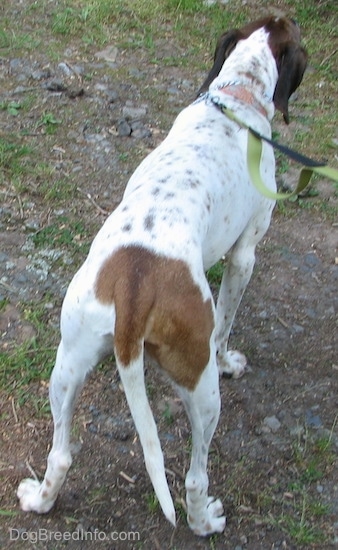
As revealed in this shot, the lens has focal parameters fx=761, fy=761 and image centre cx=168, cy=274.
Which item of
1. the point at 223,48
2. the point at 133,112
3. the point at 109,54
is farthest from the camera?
the point at 109,54

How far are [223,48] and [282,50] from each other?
12.1 inches

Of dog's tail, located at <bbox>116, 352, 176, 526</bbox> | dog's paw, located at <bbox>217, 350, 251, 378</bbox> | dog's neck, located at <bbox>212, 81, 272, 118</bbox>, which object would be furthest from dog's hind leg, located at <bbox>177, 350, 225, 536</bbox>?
dog's neck, located at <bbox>212, 81, 272, 118</bbox>

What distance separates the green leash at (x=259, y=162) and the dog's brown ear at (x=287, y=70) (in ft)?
1.50

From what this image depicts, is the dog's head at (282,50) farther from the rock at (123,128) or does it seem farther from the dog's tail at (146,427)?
the dog's tail at (146,427)

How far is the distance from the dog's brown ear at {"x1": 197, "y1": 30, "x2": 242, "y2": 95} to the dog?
0.32 meters

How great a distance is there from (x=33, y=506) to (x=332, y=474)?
1.34 metres

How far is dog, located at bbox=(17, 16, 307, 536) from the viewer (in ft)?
8.02

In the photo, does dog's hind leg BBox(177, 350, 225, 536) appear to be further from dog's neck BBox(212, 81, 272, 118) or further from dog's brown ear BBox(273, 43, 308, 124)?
dog's brown ear BBox(273, 43, 308, 124)

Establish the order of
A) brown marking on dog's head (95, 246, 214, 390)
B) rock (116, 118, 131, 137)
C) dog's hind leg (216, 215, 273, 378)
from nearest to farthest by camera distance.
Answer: brown marking on dog's head (95, 246, 214, 390)
dog's hind leg (216, 215, 273, 378)
rock (116, 118, 131, 137)

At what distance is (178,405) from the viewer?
144 inches

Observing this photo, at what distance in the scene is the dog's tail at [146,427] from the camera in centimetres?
243

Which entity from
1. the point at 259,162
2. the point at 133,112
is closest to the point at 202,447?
the point at 259,162

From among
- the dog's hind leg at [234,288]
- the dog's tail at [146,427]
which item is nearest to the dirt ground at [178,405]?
the dog's hind leg at [234,288]

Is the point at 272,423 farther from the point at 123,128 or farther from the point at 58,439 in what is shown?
the point at 123,128
